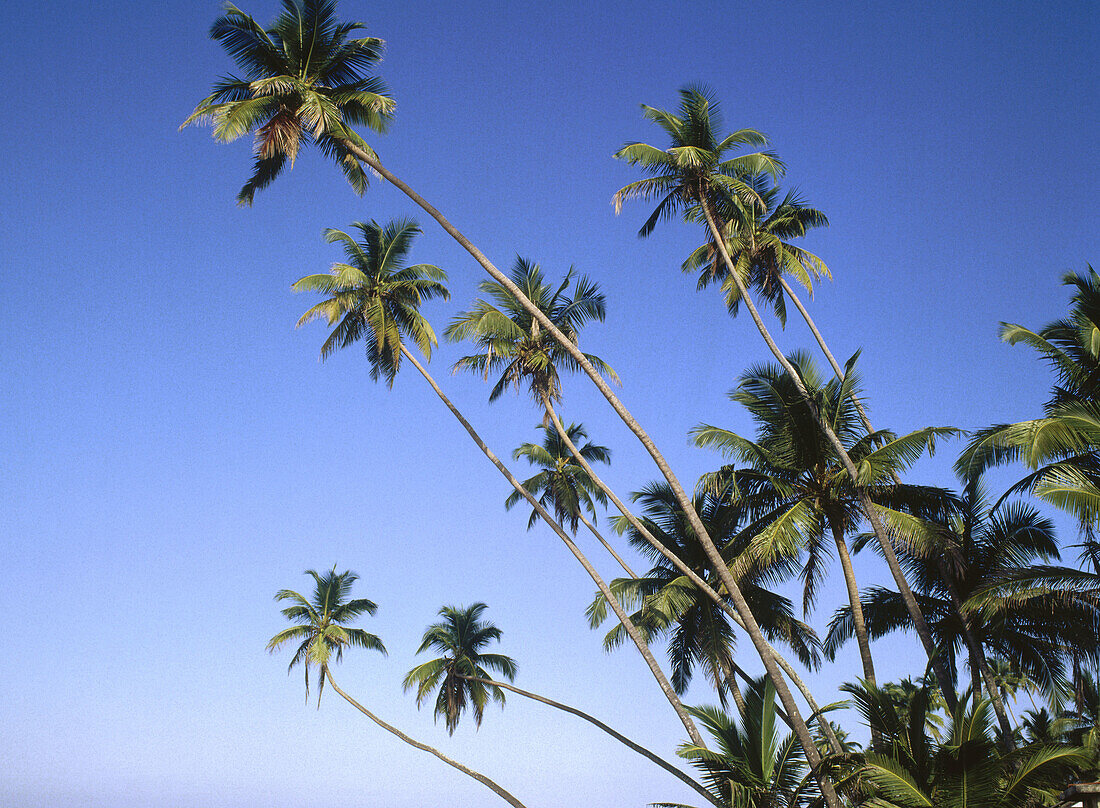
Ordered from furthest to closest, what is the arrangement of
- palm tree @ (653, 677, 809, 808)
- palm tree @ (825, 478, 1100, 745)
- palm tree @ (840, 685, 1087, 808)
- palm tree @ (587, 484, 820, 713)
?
palm tree @ (587, 484, 820, 713)
palm tree @ (825, 478, 1100, 745)
palm tree @ (653, 677, 809, 808)
palm tree @ (840, 685, 1087, 808)

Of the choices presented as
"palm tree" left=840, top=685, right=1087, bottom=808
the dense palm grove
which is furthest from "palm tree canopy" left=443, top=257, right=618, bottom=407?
"palm tree" left=840, top=685, right=1087, bottom=808

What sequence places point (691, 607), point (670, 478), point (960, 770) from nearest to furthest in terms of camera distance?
1. point (960, 770)
2. point (670, 478)
3. point (691, 607)

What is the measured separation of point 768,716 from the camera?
1570 centimetres

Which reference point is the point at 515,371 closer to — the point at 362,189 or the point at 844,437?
the point at 362,189

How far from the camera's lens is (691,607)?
2559cm

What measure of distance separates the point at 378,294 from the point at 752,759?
1769cm

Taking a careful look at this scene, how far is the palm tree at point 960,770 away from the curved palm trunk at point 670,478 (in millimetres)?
1438

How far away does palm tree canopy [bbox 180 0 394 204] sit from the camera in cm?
1980

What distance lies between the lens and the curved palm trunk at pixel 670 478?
617 inches

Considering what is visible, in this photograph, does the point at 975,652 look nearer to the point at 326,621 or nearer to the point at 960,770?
the point at 960,770

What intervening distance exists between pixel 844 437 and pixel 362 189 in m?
13.6

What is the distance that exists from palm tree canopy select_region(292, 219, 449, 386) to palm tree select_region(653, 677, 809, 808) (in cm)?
1501

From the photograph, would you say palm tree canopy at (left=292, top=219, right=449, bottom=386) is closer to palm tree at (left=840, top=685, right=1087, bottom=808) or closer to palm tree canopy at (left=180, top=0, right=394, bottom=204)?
palm tree canopy at (left=180, top=0, right=394, bottom=204)

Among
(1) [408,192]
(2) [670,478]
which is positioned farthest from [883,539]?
(1) [408,192]
